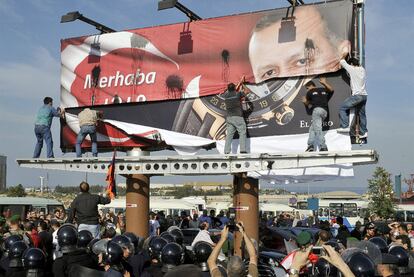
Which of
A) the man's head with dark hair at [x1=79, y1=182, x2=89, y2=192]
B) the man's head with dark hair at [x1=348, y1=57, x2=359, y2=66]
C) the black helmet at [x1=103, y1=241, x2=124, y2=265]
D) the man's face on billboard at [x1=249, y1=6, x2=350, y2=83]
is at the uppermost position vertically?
the man's face on billboard at [x1=249, y1=6, x2=350, y2=83]

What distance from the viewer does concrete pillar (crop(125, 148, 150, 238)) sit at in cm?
1405

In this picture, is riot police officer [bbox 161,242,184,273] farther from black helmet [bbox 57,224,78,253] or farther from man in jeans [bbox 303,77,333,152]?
man in jeans [bbox 303,77,333,152]

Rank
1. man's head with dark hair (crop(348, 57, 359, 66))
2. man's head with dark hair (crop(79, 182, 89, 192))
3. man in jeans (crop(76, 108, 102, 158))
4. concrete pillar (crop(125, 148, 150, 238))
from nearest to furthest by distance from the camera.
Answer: man's head with dark hair (crop(79, 182, 89, 192)) < man's head with dark hair (crop(348, 57, 359, 66)) < concrete pillar (crop(125, 148, 150, 238)) < man in jeans (crop(76, 108, 102, 158))

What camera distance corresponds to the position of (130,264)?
22.2 feet

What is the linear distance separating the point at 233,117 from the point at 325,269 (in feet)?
25.1

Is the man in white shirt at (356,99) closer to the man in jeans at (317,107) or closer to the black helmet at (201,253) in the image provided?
the man in jeans at (317,107)

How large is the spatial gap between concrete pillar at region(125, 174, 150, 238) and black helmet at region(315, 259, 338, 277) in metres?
9.07

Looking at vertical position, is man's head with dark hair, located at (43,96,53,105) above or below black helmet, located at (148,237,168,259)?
above

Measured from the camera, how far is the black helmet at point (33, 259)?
6375 millimetres

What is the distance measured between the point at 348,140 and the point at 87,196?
17.6ft

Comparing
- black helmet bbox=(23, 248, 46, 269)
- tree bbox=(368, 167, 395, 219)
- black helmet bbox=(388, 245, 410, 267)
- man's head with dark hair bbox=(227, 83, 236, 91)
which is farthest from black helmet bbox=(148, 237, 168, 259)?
tree bbox=(368, 167, 395, 219)

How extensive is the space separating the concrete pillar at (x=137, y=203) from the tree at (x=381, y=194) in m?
34.5

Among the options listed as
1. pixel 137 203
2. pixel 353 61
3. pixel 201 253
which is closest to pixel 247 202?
pixel 137 203

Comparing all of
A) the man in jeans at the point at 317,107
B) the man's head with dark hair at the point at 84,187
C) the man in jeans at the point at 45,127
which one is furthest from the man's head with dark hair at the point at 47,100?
the man in jeans at the point at 317,107
